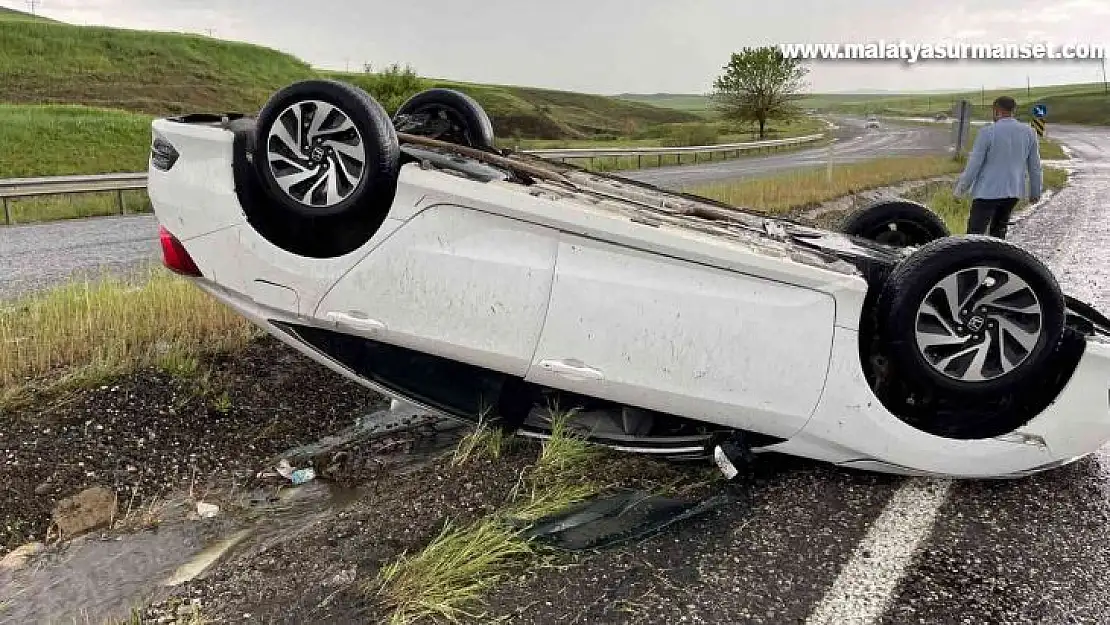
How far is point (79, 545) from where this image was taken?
3029 mm

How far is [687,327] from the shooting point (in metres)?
2.84

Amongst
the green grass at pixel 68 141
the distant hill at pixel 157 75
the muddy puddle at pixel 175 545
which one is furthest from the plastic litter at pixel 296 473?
the distant hill at pixel 157 75

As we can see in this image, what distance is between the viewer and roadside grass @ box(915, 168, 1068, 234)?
10.2 meters

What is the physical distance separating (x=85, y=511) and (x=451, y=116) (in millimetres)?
2632

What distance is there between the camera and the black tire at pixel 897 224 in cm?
447

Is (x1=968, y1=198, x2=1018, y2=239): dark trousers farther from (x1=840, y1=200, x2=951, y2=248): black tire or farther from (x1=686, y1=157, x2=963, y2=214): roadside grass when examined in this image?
(x1=840, y1=200, x2=951, y2=248): black tire

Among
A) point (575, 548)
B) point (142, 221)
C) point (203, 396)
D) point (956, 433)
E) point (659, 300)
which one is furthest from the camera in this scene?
point (142, 221)

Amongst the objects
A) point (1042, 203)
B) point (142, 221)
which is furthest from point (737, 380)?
point (1042, 203)

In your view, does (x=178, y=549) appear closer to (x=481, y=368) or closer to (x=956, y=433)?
(x=481, y=368)

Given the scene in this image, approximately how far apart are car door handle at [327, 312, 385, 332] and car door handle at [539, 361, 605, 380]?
644 mm

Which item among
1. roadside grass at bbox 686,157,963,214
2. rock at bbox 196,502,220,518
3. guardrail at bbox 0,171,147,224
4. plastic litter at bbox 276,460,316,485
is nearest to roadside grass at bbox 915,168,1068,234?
roadside grass at bbox 686,157,963,214

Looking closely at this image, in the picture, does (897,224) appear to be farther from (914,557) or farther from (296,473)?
(296,473)

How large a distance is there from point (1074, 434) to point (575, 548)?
1905 mm

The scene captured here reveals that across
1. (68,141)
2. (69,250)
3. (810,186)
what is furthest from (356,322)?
(68,141)
